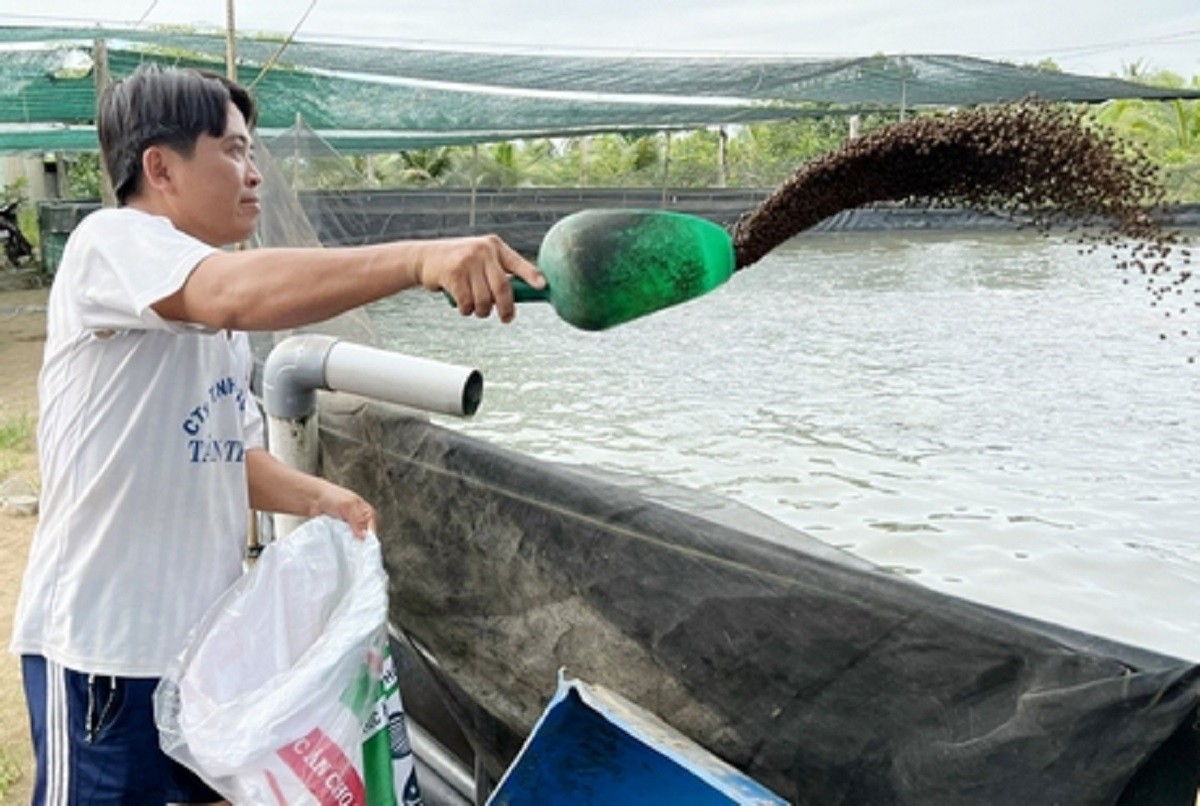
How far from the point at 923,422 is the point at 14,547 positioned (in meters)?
4.86

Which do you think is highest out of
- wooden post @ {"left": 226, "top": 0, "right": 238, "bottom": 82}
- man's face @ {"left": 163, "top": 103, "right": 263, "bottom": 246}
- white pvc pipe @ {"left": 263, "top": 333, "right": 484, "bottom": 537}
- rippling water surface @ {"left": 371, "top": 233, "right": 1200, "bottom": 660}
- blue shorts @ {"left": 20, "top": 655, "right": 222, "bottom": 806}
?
wooden post @ {"left": 226, "top": 0, "right": 238, "bottom": 82}

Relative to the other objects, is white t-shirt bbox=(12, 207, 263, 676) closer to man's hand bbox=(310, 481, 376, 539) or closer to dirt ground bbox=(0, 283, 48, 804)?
man's hand bbox=(310, 481, 376, 539)

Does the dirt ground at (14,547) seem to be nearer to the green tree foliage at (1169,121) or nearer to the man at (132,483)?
the man at (132,483)

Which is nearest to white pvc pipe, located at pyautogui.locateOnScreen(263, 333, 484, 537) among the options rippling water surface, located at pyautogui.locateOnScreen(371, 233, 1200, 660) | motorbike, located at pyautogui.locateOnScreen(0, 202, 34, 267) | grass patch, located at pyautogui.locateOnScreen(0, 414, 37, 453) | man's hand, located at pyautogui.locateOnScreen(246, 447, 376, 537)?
man's hand, located at pyautogui.locateOnScreen(246, 447, 376, 537)

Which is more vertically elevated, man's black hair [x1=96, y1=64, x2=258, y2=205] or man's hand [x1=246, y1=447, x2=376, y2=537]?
man's black hair [x1=96, y1=64, x2=258, y2=205]

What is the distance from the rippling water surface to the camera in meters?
4.43

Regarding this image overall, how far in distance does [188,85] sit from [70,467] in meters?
0.53

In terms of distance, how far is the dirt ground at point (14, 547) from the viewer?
108 inches

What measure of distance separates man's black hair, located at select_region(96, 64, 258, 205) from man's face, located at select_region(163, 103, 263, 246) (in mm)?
15

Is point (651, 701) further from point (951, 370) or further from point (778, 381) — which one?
point (951, 370)

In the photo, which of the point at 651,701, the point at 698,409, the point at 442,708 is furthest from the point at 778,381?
the point at 651,701

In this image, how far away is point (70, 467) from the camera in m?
1.44

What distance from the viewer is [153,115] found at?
4.63 ft

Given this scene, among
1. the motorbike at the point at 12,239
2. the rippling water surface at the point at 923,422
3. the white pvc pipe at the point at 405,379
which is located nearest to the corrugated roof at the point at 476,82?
the rippling water surface at the point at 923,422
